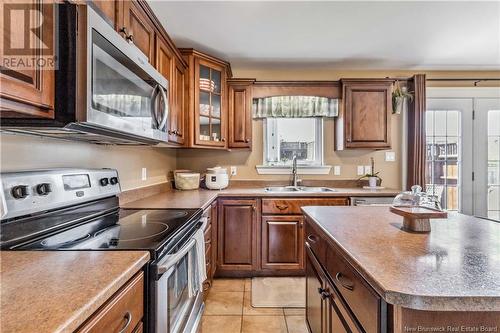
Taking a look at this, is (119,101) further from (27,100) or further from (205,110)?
(205,110)

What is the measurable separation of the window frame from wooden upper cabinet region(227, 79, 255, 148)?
1.23ft

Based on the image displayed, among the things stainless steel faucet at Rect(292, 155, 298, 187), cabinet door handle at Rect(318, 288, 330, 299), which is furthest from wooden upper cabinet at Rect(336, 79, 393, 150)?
cabinet door handle at Rect(318, 288, 330, 299)

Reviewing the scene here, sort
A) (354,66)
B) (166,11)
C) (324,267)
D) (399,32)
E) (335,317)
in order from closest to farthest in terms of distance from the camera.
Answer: (335,317)
(324,267)
(166,11)
(399,32)
(354,66)

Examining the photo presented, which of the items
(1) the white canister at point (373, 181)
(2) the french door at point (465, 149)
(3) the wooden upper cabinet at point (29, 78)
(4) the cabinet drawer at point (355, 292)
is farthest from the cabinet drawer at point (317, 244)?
(2) the french door at point (465, 149)

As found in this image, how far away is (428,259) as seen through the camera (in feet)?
2.92

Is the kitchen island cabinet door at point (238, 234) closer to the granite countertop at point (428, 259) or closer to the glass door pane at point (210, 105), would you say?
the glass door pane at point (210, 105)

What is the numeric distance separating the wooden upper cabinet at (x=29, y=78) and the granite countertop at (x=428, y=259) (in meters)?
1.14

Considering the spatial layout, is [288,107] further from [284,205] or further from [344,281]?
[344,281]

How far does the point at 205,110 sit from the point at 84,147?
1.43m

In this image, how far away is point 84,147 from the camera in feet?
5.29

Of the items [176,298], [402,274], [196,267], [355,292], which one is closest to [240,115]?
[196,267]

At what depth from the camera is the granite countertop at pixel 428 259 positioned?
2.15 feet

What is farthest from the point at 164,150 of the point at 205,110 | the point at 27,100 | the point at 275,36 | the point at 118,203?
the point at 27,100

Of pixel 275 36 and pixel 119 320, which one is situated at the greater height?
pixel 275 36
